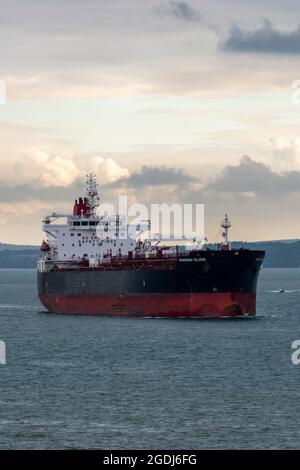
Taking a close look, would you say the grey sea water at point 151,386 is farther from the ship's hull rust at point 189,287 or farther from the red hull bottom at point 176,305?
the ship's hull rust at point 189,287

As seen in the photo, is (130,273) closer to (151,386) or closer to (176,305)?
(176,305)

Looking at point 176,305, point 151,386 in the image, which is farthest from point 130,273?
point 151,386

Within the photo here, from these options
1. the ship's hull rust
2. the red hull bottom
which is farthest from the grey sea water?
the ship's hull rust

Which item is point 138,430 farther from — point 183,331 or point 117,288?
point 117,288

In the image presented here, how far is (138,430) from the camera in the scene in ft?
150

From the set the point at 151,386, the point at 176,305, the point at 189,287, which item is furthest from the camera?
the point at 176,305

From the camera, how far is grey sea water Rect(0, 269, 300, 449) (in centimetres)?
4500

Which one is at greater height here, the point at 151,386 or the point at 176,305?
the point at 176,305

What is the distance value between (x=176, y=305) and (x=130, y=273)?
5055 mm

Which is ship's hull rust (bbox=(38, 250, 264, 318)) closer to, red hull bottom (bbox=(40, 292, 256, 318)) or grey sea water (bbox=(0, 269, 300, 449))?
red hull bottom (bbox=(40, 292, 256, 318))

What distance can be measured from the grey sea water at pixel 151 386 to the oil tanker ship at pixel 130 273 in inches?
83.5

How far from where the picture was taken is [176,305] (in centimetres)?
8925
